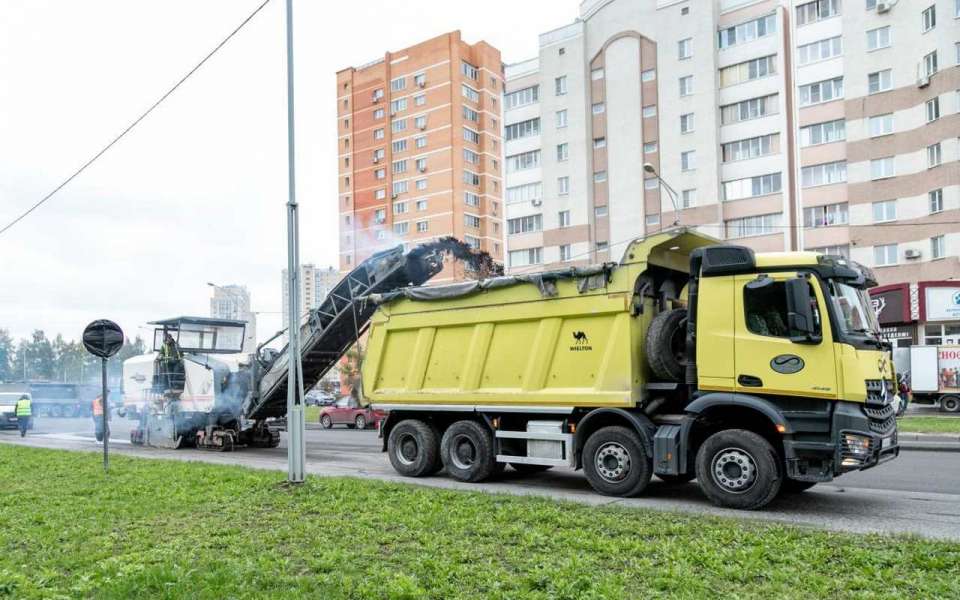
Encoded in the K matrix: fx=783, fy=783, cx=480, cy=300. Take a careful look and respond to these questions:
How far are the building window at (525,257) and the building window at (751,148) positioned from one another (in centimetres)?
1408

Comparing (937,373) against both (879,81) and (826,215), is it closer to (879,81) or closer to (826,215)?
(826,215)

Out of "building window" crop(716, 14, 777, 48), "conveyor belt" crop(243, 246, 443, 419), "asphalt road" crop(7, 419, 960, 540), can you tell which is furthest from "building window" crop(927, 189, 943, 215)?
"conveyor belt" crop(243, 246, 443, 419)

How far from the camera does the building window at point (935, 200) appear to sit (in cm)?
3769

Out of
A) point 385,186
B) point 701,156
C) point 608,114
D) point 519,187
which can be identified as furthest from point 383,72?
point 701,156

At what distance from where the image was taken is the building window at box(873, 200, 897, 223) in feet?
129

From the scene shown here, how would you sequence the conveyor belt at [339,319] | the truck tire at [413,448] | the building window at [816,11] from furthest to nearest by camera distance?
the building window at [816,11] → the conveyor belt at [339,319] → the truck tire at [413,448]

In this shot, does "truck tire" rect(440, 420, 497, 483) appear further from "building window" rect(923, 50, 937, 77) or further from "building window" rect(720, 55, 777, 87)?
"building window" rect(720, 55, 777, 87)

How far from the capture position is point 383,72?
79.2 m

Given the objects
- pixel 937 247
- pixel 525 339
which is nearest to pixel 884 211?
pixel 937 247

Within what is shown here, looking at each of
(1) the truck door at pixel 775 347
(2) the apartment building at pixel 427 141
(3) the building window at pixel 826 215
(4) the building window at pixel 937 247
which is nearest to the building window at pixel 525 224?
(3) the building window at pixel 826 215

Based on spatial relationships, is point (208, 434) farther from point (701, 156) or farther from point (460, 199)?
point (460, 199)

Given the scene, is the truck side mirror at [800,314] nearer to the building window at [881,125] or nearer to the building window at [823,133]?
the building window at [881,125]

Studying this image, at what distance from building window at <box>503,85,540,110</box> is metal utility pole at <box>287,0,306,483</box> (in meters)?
45.3

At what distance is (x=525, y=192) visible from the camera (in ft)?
180
